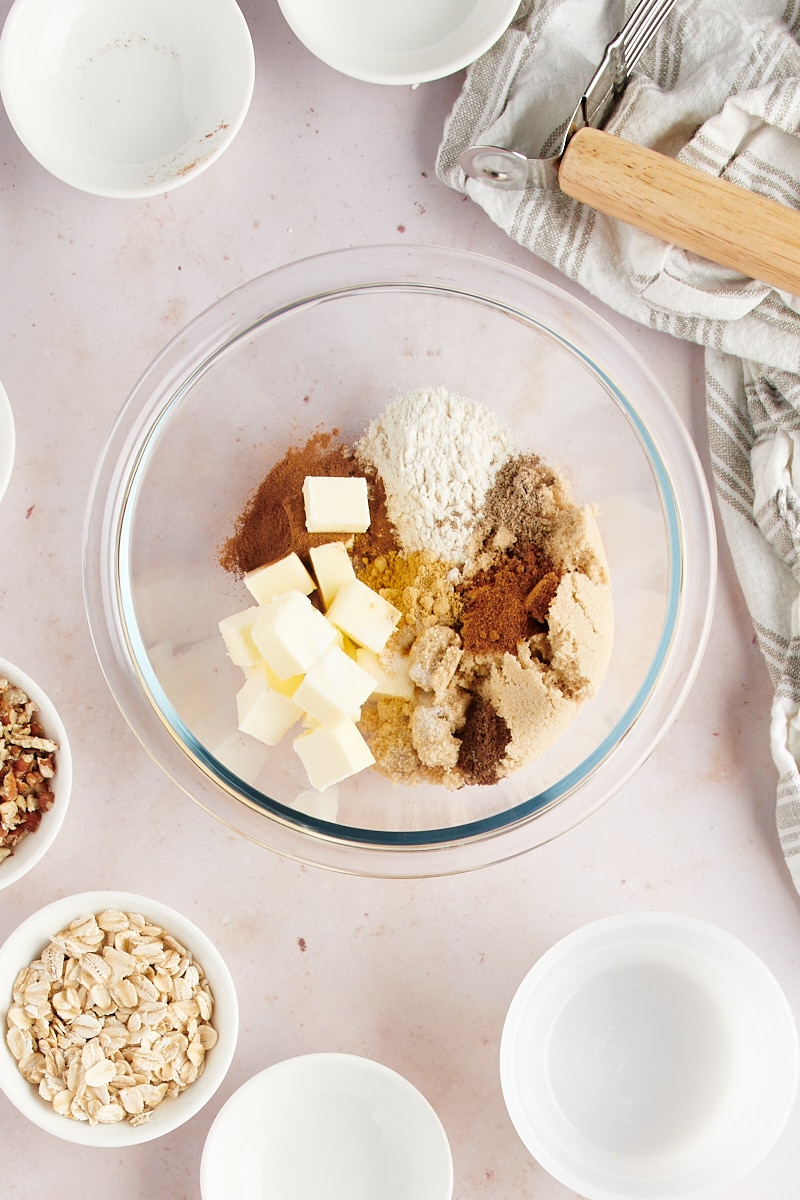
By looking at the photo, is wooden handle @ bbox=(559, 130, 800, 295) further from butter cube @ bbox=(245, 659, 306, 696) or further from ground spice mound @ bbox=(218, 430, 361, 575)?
butter cube @ bbox=(245, 659, 306, 696)

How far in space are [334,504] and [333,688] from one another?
235 millimetres

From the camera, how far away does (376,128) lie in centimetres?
130

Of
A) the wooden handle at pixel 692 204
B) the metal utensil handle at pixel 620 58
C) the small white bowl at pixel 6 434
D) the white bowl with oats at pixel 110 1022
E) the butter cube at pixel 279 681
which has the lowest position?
the white bowl with oats at pixel 110 1022

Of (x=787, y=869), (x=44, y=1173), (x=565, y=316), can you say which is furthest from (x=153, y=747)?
(x=787, y=869)

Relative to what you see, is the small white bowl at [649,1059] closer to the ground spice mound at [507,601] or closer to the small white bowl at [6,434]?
the ground spice mound at [507,601]

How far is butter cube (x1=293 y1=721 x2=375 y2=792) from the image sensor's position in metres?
1.13

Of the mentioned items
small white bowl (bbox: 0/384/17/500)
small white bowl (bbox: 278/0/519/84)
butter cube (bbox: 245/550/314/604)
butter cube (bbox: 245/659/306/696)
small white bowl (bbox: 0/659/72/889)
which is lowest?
→ small white bowl (bbox: 0/659/72/889)

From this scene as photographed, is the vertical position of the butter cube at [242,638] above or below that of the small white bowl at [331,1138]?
above

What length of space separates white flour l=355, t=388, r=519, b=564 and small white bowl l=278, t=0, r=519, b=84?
447 mm

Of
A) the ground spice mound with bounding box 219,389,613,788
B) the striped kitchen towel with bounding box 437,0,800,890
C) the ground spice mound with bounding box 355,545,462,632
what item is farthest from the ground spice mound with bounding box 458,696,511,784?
the striped kitchen towel with bounding box 437,0,800,890

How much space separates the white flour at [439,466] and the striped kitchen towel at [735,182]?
0.92 feet

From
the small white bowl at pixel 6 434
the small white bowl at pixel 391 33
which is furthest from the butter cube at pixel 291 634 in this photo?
the small white bowl at pixel 391 33

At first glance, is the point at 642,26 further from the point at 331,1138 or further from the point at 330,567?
the point at 331,1138

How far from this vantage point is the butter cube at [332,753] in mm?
1135
